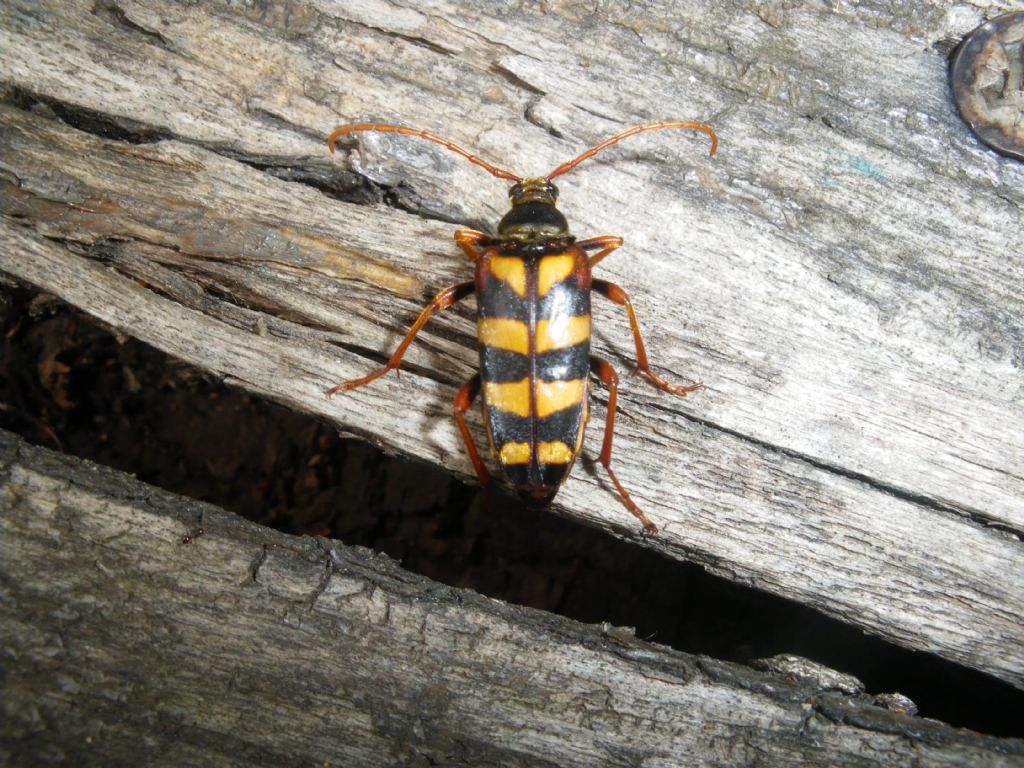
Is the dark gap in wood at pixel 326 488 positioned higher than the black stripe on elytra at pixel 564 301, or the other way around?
the black stripe on elytra at pixel 564 301

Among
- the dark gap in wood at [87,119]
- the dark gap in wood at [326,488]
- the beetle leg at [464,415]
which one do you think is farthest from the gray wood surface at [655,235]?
the dark gap in wood at [326,488]

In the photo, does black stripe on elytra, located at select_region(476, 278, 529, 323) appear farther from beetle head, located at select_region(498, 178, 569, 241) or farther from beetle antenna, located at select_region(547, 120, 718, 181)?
beetle antenna, located at select_region(547, 120, 718, 181)

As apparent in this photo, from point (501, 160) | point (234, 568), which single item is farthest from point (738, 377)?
point (234, 568)

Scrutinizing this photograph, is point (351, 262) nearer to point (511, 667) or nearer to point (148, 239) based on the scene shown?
point (148, 239)

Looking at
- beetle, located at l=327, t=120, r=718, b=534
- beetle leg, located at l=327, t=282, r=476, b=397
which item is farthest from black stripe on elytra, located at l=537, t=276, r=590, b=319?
beetle leg, located at l=327, t=282, r=476, b=397

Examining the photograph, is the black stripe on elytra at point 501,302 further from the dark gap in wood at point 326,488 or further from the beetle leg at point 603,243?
the dark gap in wood at point 326,488

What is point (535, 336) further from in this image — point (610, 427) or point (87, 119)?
point (87, 119)

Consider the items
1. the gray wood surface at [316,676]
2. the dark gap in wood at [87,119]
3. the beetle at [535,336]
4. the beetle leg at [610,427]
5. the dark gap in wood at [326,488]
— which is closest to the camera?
the gray wood surface at [316,676]
